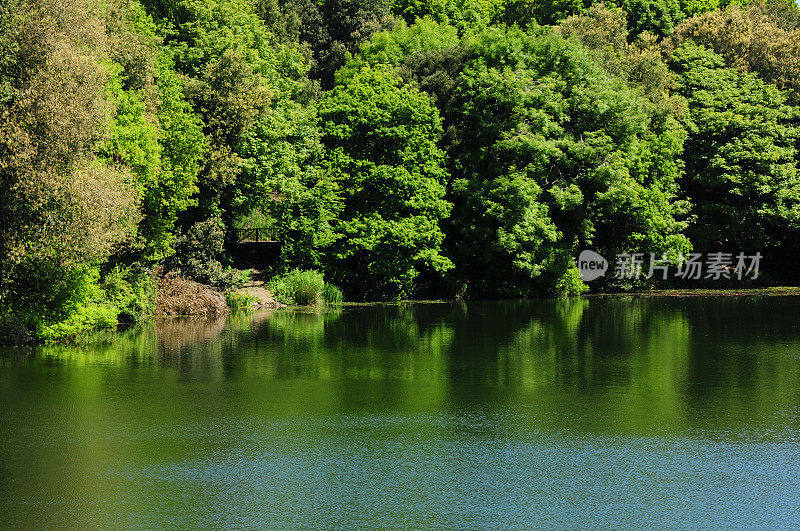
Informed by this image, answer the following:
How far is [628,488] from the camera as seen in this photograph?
38.1 feet

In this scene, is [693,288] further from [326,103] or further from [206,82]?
[206,82]

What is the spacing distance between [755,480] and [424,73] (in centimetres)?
3261

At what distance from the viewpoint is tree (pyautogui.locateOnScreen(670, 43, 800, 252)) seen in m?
45.4

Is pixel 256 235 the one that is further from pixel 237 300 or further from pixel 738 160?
pixel 738 160

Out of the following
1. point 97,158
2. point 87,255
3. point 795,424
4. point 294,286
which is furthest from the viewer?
point 294,286

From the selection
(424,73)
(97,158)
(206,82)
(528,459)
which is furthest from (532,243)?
(528,459)

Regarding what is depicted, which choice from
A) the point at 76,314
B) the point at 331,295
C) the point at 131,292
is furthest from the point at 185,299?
the point at 331,295

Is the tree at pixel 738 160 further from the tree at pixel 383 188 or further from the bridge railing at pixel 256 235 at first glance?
the bridge railing at pixel 256 235

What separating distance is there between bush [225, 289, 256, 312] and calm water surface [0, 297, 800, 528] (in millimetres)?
8401

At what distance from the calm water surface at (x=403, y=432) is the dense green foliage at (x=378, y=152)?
4.91 m

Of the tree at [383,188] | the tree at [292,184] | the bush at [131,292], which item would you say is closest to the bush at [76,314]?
the bush at [131,292]

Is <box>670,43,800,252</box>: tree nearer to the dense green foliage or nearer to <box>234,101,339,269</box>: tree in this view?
the dense green foliage

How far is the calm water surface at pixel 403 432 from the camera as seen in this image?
10.9m

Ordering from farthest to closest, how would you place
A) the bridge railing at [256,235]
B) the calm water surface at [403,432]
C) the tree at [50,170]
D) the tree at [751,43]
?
the tree at [751,43]
the bridge railing at [256,235]
the tree at [50,170]
the calm water surface at [403,432]
